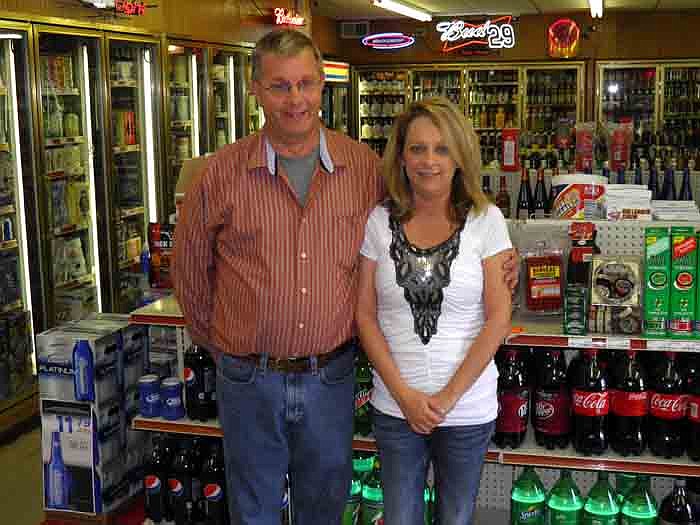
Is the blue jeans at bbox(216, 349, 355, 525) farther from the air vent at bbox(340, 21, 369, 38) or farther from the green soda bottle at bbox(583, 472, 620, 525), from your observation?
the air vent at bbox(340, 21, 369, 38)

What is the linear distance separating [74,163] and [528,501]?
4047 millimetres

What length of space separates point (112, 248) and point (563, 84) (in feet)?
26.0

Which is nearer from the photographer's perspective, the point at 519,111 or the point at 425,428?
the point at 425,428

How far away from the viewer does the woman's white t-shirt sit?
2498 millimetres

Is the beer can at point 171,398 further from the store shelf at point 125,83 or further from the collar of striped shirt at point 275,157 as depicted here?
the store shelf at point 125,83

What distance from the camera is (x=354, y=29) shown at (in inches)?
516

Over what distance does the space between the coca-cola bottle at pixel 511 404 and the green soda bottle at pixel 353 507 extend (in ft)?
2.18

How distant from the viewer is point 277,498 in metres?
2.79

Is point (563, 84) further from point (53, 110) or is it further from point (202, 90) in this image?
point (53, 110)

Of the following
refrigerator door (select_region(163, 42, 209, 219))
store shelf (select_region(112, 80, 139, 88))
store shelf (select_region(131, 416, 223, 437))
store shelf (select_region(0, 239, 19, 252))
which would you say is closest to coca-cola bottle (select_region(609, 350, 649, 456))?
store shelf (select_region(131, 416, 223, 437))

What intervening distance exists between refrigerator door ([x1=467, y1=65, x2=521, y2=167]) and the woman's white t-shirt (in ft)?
33.0

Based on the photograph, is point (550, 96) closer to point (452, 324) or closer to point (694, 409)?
point (694, 409)

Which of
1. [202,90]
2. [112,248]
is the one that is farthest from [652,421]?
[202,90]

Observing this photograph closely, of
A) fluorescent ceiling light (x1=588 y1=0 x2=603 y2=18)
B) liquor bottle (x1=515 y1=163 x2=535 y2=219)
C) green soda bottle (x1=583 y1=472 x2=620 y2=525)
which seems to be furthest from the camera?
fluorescent ceiling light (x1=588 y1=0 x2=603 y2=18)
